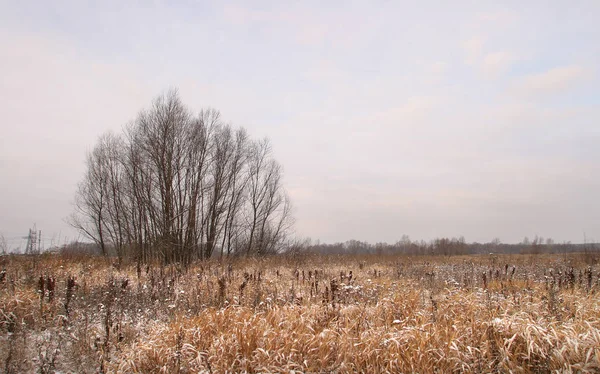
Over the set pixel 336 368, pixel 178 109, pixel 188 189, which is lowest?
pixel 336 368

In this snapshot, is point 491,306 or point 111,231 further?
point 111,231

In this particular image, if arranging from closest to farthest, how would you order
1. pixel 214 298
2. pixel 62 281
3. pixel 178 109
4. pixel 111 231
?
pixel 214 298, pixel 62 281, pixel 178 109, pixel 111 231

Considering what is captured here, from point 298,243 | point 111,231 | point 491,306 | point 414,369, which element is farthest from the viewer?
point 111,231

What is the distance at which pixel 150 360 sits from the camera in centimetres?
446

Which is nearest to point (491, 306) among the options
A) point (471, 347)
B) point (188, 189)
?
point (471, 347)

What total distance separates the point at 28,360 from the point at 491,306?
22.2ft

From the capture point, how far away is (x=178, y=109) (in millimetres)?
19281

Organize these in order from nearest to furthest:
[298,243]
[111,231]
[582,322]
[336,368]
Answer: [336,368], [582,322], [298,243], [111,231]

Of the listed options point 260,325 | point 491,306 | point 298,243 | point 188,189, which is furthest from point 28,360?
point 298,243

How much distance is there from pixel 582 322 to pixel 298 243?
74.1 feet

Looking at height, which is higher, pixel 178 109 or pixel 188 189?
pixel 178 109

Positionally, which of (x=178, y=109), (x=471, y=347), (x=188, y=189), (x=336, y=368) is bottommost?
(x=336, y=368)

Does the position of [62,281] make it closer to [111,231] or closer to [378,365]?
[378,365]

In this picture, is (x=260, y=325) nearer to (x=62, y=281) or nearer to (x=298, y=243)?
(x=62, y=281)
